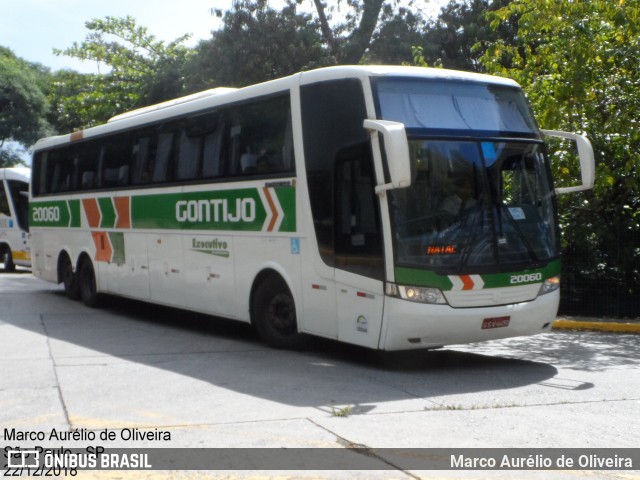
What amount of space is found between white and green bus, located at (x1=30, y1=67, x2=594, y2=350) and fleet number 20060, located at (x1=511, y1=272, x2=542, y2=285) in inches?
0.7

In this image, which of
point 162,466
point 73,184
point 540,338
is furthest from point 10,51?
point 162,466

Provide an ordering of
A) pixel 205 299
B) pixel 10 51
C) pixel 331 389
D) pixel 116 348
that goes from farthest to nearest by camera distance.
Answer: pixel 10 51 → pixel 205 299 → pixel 116 348 → pixel 331 389

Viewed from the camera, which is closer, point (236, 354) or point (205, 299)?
point (236, 354)

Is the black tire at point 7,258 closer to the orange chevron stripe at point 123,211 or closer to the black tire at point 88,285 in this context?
the black tire at point 88,285

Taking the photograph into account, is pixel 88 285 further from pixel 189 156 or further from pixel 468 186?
pixel 468 186

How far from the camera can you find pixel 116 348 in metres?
12.2

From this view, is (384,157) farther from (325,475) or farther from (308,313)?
(325,475)

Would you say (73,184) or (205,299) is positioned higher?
(73,184)

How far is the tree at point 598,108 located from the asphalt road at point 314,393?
2.68 m

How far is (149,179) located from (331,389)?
6621mm

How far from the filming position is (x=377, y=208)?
33.0ft

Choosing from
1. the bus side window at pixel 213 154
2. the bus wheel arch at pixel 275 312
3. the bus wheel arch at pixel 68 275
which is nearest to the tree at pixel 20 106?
the bus wheel arch at pixel 68 275

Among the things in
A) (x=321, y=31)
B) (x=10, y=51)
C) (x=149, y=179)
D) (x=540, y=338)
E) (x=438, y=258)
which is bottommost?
(x=540, y=338)

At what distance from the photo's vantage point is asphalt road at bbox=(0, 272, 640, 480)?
7297 mm
